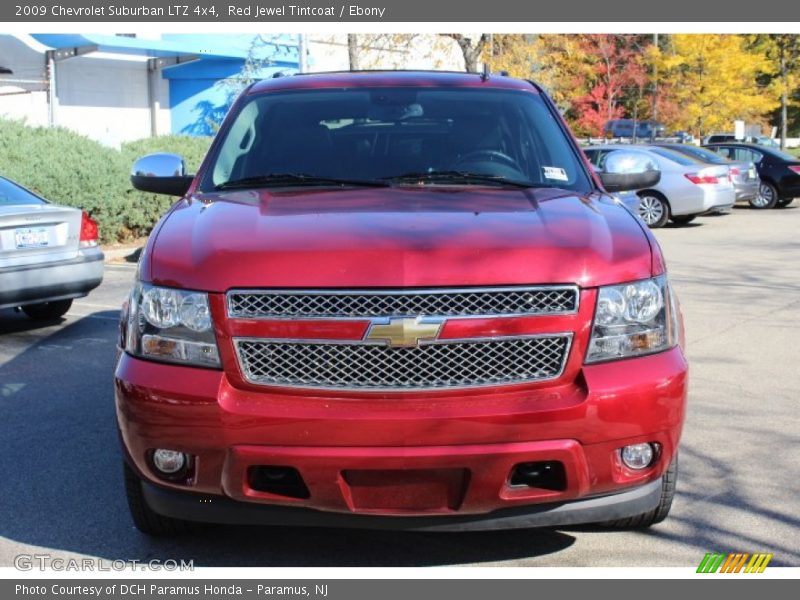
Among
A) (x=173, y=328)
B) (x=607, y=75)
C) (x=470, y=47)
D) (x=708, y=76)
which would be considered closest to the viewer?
(x=173, y=328)

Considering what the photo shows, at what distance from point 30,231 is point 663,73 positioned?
94.7ft

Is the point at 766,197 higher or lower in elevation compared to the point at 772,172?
lower

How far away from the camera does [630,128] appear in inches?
1507

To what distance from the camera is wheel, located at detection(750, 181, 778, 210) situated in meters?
25.0

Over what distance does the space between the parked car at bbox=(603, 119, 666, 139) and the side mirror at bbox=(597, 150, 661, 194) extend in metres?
29.1

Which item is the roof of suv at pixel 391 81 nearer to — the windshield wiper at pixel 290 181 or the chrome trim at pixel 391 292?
the windshield wiper at pixel 290 181

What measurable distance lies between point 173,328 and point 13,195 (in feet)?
21.2

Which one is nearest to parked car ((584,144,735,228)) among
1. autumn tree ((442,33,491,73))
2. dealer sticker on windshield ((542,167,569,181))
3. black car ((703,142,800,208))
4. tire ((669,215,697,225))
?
tire ((669,215,697,225))

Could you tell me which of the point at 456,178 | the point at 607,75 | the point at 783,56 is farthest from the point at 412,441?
the point at 783,56

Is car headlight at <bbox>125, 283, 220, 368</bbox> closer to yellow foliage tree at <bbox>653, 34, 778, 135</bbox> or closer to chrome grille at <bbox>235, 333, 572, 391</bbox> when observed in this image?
chrome grille at <bbox>235, 333, 572, 391</bbox>

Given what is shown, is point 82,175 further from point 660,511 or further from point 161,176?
point 660,511

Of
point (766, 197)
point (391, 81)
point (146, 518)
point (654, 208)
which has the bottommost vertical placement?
point (766, 197)

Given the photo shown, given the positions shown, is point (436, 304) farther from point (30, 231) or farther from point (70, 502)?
point (30, 231)

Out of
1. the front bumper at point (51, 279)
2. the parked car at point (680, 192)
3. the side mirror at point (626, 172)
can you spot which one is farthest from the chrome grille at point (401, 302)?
the parked car at point (680, 192)
